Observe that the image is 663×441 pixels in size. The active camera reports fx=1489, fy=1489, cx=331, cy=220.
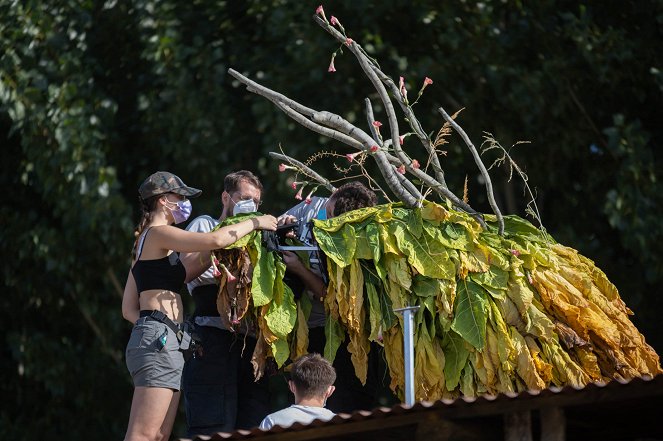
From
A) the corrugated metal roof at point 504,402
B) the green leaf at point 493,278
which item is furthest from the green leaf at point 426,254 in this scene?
the corrugated metal roof at point 504,402

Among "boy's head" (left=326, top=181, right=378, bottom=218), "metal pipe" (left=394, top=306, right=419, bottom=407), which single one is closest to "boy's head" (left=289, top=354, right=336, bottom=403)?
"metal pipe" (left=394, top=306, right=419, bottom=407)

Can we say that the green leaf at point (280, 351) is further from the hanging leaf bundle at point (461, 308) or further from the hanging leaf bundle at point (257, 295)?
the hanging leaf bundle at point (461, 308)

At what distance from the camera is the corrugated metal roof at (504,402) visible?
5.25 m

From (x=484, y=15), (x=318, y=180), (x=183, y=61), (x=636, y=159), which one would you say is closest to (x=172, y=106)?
(x=183, y=61)

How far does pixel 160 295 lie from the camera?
21.7 feet

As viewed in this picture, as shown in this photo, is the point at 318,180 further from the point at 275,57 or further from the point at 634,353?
the point at 275,57

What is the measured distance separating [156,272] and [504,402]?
189 centimetres

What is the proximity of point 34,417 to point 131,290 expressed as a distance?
8.11 metres

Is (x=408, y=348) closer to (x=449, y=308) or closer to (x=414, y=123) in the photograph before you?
(x=449, y=308)

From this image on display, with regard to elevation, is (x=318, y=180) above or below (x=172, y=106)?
above

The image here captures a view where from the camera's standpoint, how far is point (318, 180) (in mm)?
7656

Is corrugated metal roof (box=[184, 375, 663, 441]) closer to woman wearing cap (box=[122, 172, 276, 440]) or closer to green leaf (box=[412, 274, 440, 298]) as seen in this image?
woman wearing cap (box=[122, 172, 276, 440])

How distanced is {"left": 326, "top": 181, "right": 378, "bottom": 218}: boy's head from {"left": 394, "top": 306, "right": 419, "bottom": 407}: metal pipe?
0.69 metres

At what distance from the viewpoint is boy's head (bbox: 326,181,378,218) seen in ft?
23.4
